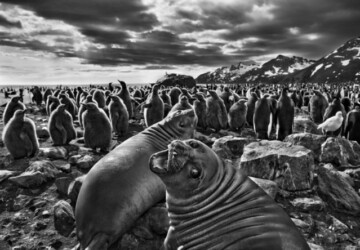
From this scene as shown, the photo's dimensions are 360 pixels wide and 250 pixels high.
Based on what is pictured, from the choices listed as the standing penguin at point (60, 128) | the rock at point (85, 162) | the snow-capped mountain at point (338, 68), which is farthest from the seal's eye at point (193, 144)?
the snow-capped mountain at point (338, 68)

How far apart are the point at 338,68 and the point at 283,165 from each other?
142766 millimetres

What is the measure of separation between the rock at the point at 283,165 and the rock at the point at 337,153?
5.87 feet

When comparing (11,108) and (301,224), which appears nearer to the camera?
(301,224)

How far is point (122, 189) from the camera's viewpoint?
4.13m

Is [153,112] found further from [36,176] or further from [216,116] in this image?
[36,176]

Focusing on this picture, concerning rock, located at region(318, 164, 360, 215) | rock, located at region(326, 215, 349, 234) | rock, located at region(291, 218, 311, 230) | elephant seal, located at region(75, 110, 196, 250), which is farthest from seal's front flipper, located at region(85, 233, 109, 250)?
rock, located at region(318, 164, 360, 215)

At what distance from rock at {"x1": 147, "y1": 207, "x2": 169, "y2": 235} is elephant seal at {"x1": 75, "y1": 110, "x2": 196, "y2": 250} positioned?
0.14 m

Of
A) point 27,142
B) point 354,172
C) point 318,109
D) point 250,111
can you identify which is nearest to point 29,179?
point 27,142

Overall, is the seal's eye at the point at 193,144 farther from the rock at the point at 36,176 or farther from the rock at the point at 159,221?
the rock at the point at 36,176

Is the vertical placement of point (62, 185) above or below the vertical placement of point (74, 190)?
below

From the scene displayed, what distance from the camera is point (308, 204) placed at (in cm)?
503

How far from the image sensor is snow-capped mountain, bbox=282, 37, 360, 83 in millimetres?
118812

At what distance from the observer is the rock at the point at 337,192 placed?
5180mm

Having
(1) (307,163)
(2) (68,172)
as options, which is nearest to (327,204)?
(1) (307,163)
